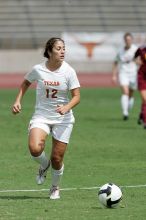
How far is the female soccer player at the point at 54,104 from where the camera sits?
1089cm

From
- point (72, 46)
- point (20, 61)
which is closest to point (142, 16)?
point (72, 46)

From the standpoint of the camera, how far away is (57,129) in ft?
36.1

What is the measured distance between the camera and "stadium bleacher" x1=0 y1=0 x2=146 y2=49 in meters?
47.2

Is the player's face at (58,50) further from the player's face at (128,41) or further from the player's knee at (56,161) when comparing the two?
the player's face at (128,41)

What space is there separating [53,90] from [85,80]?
28818mm

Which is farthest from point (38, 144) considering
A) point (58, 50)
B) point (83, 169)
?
point (83, 169)

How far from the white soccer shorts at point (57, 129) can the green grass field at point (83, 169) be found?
30.8 inches

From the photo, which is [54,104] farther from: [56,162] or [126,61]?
[126,61]

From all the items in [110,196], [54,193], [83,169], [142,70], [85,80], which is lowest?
[85,80]

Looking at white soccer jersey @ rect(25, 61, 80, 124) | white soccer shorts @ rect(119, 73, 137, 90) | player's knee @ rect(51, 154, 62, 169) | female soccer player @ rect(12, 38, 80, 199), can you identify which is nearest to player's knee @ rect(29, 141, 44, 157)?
female soccer player @ rect(12, 38, 80, 199)

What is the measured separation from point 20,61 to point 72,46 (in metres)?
3.37

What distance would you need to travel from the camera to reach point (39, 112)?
435 inches

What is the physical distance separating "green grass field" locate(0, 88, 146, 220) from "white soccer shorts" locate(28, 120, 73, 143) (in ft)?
2.57

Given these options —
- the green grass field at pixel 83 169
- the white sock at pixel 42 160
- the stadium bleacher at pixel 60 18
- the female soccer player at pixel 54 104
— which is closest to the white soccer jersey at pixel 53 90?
the female soccer player at pixel 54 104
